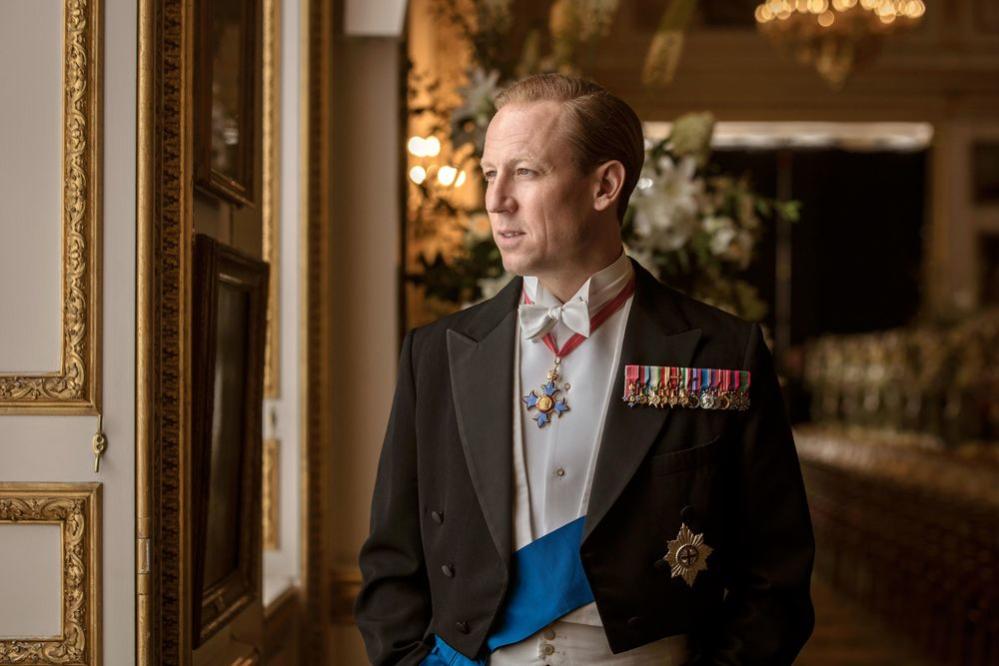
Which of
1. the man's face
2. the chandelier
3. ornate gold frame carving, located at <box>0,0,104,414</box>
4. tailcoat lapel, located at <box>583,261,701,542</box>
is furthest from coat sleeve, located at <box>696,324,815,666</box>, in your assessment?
the chandelier

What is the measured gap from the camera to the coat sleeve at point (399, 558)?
6.82 ft

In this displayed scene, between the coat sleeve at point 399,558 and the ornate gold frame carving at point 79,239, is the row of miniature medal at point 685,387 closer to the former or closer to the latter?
the coat sleeve at point 399,558

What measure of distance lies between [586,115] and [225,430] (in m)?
1.36

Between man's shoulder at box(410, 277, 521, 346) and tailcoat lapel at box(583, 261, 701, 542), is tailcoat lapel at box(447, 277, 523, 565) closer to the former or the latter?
man's shoulder at box(410, 277, 521, 346)

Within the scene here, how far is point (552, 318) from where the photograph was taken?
1.96m

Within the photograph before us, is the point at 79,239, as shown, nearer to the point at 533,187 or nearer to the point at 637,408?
the point at 533,187

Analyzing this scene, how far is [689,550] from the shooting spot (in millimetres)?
1913

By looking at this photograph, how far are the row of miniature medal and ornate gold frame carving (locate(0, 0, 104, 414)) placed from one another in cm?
96

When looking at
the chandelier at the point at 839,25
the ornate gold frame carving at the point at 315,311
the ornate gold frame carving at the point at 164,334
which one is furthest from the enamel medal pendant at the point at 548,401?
the chandelier at the point at 839,25

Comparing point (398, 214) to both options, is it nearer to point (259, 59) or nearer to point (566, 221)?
point (259, 59)

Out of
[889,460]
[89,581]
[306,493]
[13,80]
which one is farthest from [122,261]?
[889,460]

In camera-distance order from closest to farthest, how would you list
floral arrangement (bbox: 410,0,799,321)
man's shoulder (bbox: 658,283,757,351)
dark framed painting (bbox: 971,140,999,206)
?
man's shoulder (bbox: 658,283,757,351), floral arrangement (bbox: 410,0,799,321), dark framed painting (bbox: 971,140,999,206)

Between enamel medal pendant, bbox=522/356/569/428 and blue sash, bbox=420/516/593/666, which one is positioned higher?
enamel medal pendant, bbox=522/356/569/428

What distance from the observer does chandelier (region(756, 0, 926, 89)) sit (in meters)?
10.0
